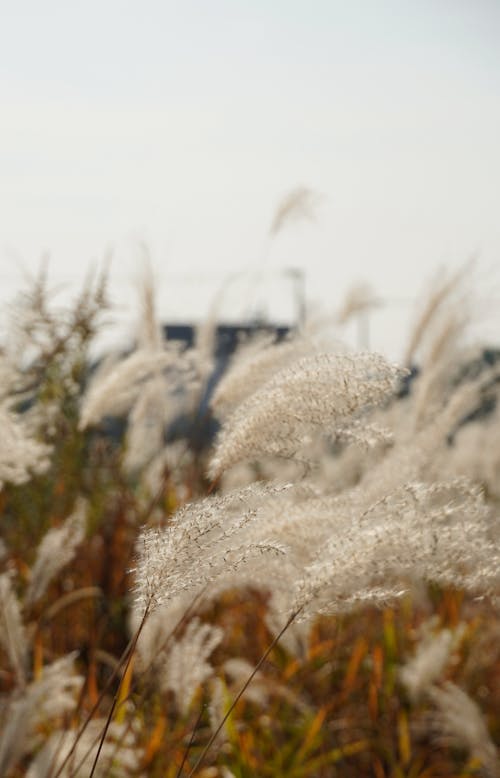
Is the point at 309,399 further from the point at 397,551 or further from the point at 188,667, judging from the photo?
the point at 188,667

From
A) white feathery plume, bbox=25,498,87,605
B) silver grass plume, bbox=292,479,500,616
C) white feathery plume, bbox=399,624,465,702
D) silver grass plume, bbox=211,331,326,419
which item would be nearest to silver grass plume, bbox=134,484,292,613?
silver grass plume, bbox=292,479,500,616

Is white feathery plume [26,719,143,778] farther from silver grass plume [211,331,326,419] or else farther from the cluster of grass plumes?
silver grass plume [211,331,326,419]

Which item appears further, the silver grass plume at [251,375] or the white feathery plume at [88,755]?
the silver grass plume at [251,375]

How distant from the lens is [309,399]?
162 cm

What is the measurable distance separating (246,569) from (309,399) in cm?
41

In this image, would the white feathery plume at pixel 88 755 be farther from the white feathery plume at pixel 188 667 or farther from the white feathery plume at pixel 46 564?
the white feathery plume at pixel 46 564

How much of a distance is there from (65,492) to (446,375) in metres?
1.64

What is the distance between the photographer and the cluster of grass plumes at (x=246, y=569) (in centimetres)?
146

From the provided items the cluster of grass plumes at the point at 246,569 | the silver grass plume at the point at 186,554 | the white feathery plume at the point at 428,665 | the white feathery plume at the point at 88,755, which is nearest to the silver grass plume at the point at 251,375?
the cluster of grass plumes at the point at 246,569

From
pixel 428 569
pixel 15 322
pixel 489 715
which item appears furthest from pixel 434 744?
pixel 428 569

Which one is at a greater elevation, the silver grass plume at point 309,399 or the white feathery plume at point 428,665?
the silver grass plume at point 309,399

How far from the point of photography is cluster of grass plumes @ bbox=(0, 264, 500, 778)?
4.79ft

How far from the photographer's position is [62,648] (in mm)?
3691

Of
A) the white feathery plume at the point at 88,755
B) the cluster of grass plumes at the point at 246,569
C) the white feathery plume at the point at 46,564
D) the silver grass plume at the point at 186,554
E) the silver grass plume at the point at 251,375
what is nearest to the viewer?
the silver grass plume at the point at 186,554
